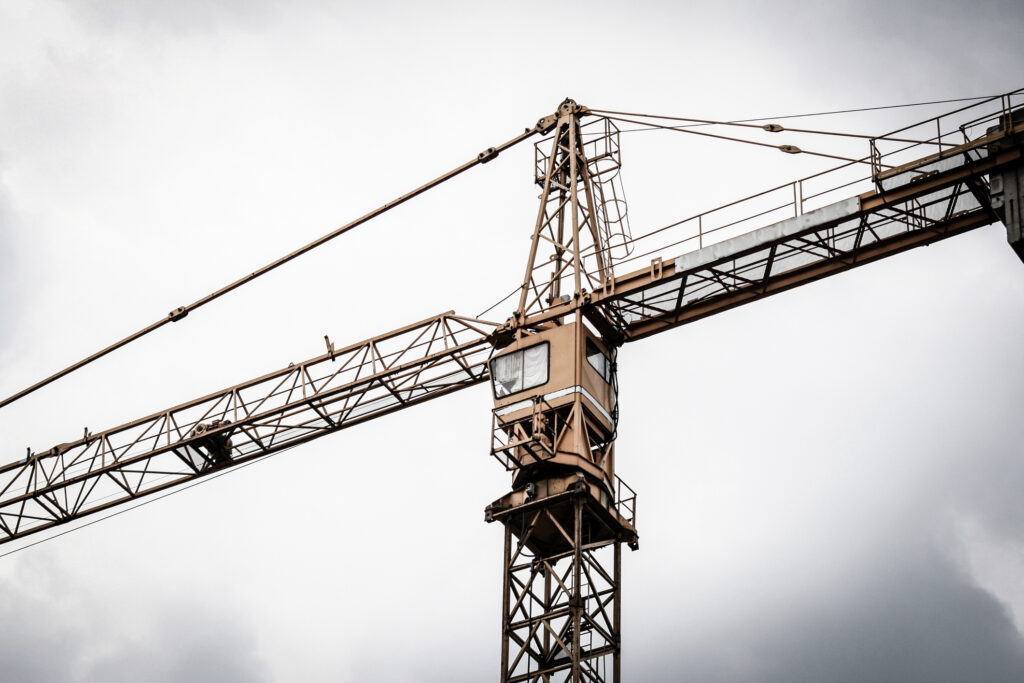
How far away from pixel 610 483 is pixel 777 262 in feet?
22.3

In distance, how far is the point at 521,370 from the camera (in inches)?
1596

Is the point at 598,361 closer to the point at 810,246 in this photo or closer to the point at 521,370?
the point at 521,370

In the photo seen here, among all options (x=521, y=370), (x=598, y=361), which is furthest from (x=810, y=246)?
(x=521, y=370)

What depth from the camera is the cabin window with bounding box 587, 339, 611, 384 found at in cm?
4044

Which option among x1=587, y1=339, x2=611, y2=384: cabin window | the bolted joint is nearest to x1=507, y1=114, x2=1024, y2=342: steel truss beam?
x1=587, y1=339, x2=611, y2=384: cabin window

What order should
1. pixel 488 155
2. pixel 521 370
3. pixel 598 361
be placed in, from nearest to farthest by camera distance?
pixel 521 370
pixel 598 361
pixel 488 155

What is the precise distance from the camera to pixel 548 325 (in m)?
41.6

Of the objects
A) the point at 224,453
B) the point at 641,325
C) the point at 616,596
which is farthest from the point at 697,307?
the point at 224,453

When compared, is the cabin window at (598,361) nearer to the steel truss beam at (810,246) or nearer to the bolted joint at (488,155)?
the steel truss beam at (810,246)

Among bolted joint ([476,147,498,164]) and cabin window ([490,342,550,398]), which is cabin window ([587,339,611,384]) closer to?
cabin window ([490,342,550,398])

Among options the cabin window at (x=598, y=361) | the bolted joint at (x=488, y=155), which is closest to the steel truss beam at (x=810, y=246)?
the cabin window at (x=598, y=361)

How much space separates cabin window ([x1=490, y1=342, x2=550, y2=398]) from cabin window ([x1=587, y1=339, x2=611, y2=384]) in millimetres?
1068

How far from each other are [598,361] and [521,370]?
76.5 inches

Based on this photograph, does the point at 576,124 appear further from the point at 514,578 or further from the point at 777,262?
the point at 514,578
